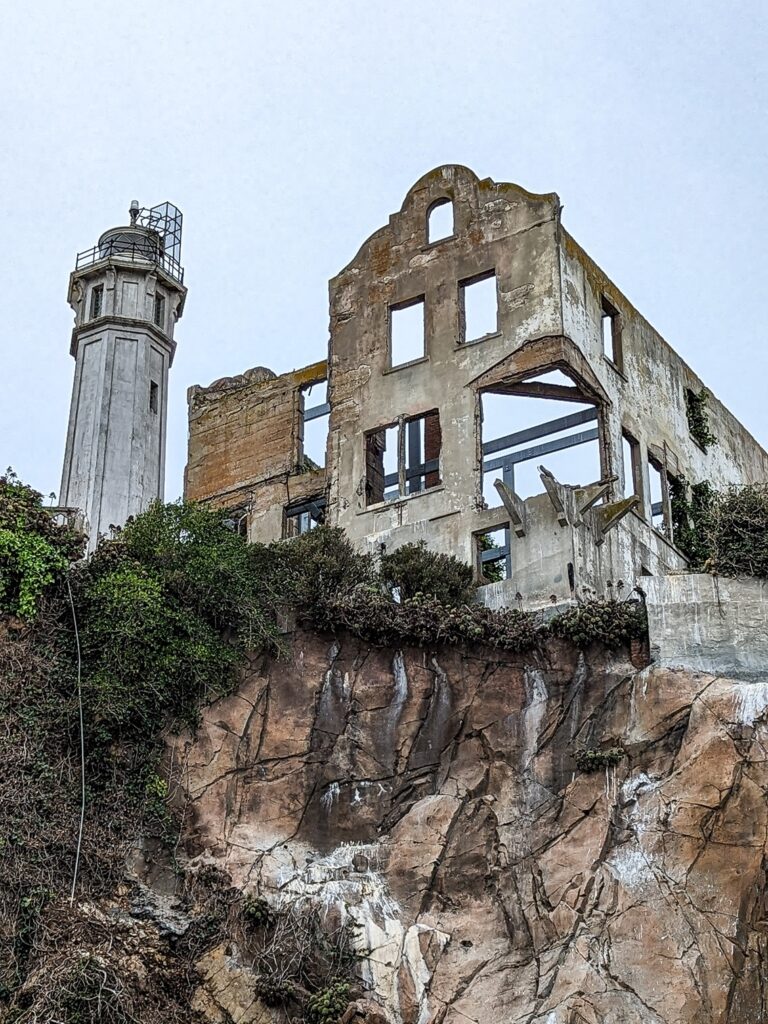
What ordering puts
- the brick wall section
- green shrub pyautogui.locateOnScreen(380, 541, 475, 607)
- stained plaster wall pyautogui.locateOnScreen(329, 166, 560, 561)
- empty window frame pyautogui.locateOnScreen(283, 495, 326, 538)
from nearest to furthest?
green shrub pyautogui.locateOnScreen(380, 541, 475, 607) → stained plaster wall pyautogui.locateOnScreen(329, 166, 560, 561) → empty window frame pyautogui.locateOnScreen(283, 495, 326, 538) → the brick wall section

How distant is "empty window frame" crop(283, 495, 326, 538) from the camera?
31594 millimetres

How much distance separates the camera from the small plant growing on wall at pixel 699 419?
110ft

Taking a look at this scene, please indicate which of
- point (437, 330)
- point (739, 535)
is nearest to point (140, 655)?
point (739, 535)

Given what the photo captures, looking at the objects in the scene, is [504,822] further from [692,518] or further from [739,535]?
[692,518]

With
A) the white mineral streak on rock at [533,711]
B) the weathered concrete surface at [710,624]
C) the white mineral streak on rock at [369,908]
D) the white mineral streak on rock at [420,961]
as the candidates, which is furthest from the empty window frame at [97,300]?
the white mineral streak on rock at [420,961]

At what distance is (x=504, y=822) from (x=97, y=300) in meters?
18.3

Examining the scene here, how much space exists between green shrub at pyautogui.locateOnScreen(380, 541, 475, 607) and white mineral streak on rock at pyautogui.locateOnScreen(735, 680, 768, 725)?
562cm

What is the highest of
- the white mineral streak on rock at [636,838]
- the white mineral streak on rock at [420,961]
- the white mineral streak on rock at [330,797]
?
the white mineral streak on rock at [330,797]

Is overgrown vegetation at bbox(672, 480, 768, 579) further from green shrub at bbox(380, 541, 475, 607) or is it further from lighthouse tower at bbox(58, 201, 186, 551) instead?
lighthouse tower at bbox(58, 201, 186, 551)

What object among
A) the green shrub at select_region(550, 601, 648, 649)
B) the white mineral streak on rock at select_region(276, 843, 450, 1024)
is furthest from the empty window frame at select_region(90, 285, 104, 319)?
the white mineral streak on rock at select_region(276, 843, 450, 1024)

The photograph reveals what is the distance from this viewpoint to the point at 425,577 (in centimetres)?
2553

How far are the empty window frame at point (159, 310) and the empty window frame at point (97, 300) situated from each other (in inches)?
50.0

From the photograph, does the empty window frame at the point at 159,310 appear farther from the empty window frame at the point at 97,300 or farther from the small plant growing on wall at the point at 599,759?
the small plant growing on wall at the point at 599,759

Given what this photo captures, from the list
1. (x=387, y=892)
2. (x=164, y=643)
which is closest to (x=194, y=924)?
(x=387, y=892)
